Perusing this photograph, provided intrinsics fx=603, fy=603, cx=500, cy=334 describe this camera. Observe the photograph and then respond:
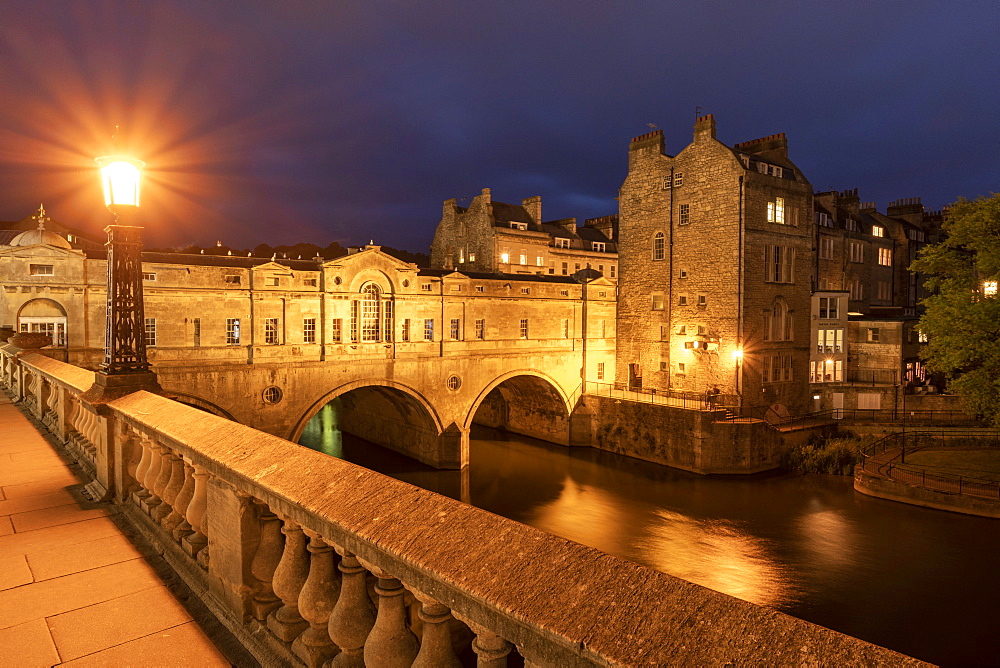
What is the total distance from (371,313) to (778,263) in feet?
75.4

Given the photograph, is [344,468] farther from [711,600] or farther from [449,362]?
[449,362]

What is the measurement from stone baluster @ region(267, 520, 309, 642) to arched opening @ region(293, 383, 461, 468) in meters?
25.1

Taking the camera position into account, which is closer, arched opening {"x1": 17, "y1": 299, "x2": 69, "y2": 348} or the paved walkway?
the paved walkway

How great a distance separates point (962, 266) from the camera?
26.0 meters

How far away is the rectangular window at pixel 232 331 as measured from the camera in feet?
82.3

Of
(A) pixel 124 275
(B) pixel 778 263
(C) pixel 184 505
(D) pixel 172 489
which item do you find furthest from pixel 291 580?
(B) pixel 778 263

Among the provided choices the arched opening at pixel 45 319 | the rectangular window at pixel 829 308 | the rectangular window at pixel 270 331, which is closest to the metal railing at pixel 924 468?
the rectangular window at pixel 829 308

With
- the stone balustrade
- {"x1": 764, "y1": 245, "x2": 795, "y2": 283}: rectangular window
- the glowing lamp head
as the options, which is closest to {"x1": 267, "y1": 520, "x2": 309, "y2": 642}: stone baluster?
the stone balustrade

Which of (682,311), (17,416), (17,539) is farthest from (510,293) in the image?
(17,539)

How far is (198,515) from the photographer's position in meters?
4.34

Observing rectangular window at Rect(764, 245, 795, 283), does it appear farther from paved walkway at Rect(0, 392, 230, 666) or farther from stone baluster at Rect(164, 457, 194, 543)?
paved walkway at Rect(0, 392, 230, 666)

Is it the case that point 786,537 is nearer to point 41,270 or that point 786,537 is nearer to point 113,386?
point 113,386

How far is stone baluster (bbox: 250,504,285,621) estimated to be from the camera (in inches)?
139

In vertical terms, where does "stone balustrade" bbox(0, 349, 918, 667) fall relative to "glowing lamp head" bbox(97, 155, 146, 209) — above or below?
below
